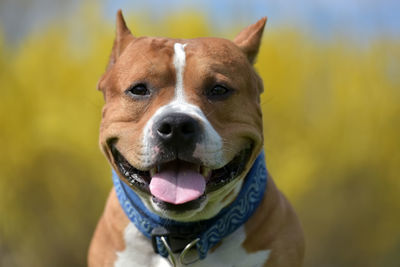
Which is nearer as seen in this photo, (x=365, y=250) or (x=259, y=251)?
(x=259, y=251)

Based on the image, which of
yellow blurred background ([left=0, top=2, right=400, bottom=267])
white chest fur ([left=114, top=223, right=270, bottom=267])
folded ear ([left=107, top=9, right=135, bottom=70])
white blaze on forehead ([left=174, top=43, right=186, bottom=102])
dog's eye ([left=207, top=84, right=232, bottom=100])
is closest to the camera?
white blaze on forehead ([left=174, top=43, right=186, bottom=102])

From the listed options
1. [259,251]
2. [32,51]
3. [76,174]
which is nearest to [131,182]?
[259,251]

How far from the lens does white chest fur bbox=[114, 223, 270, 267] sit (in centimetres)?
344

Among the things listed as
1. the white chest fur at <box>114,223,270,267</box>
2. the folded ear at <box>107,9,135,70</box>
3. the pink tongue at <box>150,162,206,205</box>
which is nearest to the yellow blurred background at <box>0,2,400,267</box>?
the folded ear at <box>107,9,135,70</box>

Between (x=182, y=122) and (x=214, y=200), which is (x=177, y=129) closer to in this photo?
(x=182, y=122)

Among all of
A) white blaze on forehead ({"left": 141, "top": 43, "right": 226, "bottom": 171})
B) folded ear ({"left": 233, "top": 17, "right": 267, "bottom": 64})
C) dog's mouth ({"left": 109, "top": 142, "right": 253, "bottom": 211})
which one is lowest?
dog's mouth ({"left": 109, "top": 142, "right": 253, "bottom": 211})

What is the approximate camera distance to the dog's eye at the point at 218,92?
3.32m

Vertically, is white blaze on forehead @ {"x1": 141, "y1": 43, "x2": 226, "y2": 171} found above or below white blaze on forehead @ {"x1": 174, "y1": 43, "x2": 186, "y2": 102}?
below

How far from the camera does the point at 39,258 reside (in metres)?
7.92

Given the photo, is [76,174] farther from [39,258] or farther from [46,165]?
[39,258]

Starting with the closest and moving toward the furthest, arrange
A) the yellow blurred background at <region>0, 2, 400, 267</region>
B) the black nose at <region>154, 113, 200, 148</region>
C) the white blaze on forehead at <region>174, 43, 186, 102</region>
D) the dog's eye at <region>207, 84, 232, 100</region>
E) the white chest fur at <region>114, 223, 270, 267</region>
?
1. the black nose at <region>154, 113, 200, 148</region>
2. the white blaze on forehead at <region>174, 43, 186, 102</region>
3. the dog's eye at <region>207, 84, 232, 100</region>
4. the white chest fur at <region>114, 223, 270, 267</region>
5. the yellow blurred background at <region>0, 2, 400, 267</region>

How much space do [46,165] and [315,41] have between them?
4219 mm

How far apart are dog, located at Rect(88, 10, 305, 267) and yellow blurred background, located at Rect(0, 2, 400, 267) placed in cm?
431

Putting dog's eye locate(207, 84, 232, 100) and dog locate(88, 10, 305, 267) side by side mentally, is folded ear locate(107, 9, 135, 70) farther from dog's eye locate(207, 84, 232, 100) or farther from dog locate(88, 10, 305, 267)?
dog's eye locate(207, 84, 232, 100)
